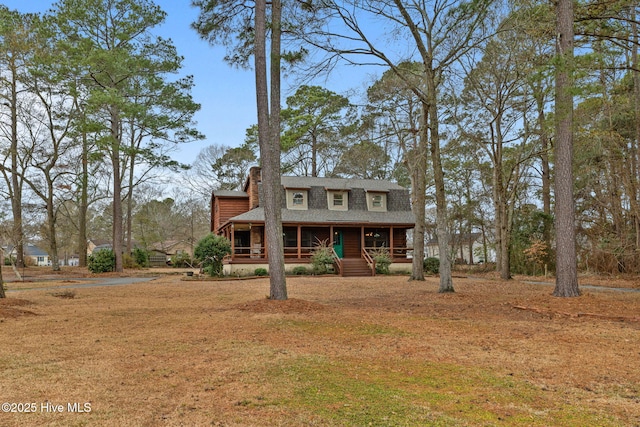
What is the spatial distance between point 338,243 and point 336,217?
1.92 metres

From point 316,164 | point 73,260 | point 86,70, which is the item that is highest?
point 86,70

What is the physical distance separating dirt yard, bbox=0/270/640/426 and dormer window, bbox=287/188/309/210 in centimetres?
1756

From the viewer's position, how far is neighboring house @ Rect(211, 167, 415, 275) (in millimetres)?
23766

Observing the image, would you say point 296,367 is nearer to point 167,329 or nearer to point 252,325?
point 252,325

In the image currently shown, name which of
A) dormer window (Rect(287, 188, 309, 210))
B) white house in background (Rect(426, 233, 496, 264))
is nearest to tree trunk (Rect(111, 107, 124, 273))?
dormer window (Rect(287, 188, 309, 210))

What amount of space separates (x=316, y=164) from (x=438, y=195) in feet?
72.8

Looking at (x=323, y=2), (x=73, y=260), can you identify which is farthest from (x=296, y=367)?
(x=73, y=260)

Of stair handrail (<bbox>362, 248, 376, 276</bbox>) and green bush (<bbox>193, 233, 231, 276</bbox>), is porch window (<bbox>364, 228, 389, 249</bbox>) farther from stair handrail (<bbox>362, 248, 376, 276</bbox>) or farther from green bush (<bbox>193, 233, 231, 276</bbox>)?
green bush (<bbox>193, 233, 231, 276</bbox>)

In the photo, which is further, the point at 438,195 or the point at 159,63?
the point at 159,63

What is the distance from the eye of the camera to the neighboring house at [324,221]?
23.8 m

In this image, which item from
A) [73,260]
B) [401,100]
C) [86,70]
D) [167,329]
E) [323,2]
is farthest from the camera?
[73,260]

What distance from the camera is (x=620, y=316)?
24.7 feet

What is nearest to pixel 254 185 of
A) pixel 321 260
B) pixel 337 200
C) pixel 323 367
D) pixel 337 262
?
pixel 337 200

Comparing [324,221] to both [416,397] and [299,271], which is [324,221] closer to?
[299,271]
